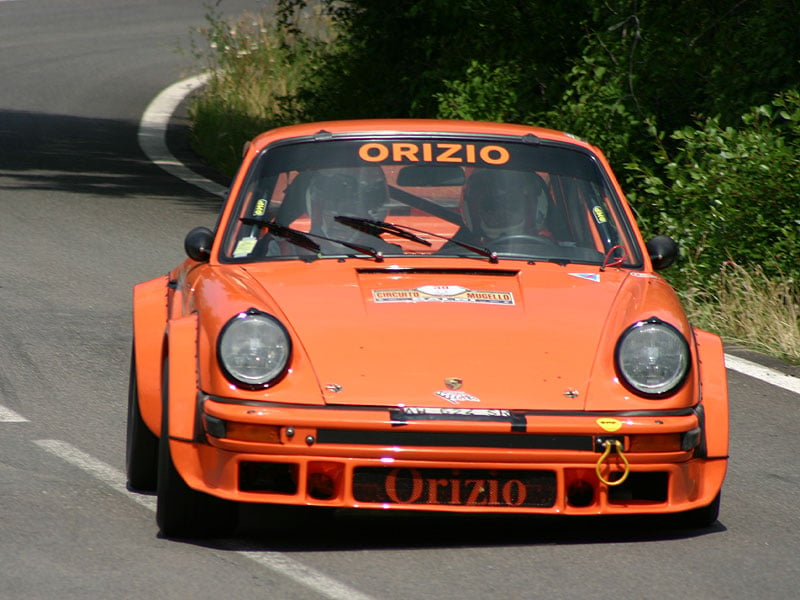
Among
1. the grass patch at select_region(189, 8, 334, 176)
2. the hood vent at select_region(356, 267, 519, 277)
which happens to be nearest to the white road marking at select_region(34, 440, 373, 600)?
the hood vent at select_region(356, 267, 519, 277)

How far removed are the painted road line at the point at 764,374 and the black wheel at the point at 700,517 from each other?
2650 mm

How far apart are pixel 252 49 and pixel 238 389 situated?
1729 cm

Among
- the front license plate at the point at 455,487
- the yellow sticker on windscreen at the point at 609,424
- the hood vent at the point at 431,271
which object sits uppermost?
the hood vent at the point at 431,271

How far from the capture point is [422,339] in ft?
17.6

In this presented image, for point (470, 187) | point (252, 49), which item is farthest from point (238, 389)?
point (252, 49)

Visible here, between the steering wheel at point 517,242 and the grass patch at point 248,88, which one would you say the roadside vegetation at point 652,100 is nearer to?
the grass patch at point 248,88

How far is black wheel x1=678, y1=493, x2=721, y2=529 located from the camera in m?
5.55

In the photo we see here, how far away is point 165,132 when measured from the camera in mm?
20266

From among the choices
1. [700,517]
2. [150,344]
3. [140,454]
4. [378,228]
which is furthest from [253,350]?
[700,517]

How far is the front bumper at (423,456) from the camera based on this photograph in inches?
198

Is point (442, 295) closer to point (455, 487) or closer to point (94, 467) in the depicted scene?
point (455, 487)

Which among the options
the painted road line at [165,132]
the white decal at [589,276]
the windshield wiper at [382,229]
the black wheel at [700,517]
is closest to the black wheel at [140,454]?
the windshield wiper at [382,229]

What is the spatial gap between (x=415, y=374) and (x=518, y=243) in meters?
1.12

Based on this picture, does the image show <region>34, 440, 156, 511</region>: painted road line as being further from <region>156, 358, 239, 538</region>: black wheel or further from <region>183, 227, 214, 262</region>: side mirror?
<region>183, 227, 214, 262</region>: side mirror
